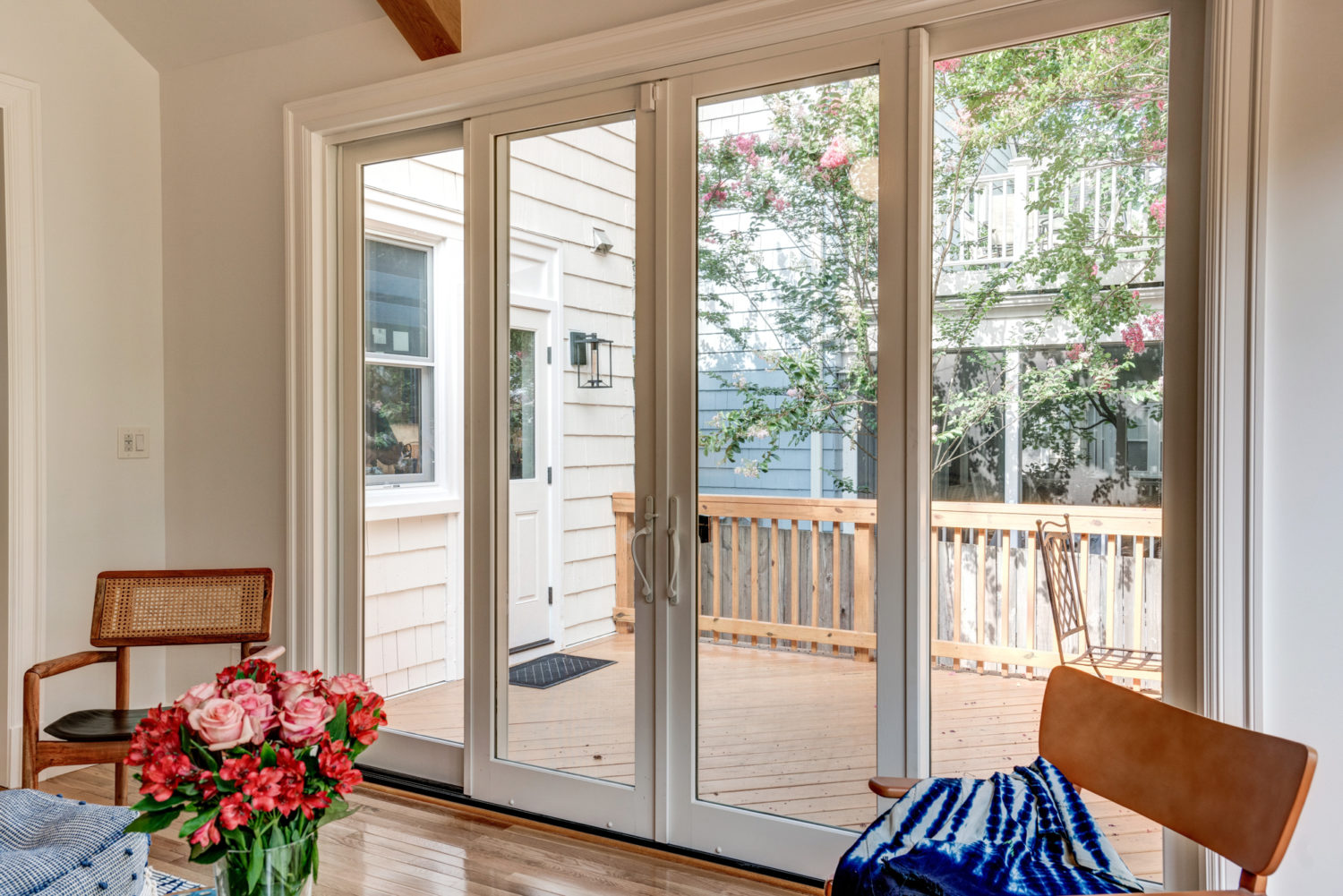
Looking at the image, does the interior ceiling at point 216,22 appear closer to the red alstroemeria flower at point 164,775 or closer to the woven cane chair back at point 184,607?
the woven cane chair back at point 184,607

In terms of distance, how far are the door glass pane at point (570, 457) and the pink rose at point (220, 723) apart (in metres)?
1.58

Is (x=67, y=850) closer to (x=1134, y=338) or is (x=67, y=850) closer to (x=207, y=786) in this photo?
(x=207, y=786)

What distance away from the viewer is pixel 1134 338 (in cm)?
215

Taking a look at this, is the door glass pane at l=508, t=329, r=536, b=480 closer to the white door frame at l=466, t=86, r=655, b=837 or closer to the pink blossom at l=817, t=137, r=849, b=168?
the white door frame at l=466, t=86, r=655, b=837

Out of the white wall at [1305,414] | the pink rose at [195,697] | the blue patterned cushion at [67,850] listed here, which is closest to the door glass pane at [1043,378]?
the white wall at [1305,414]

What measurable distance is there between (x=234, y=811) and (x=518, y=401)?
6.11 feet

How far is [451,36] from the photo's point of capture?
9.57 ft

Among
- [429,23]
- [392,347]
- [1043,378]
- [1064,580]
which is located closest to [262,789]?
[1064,580]

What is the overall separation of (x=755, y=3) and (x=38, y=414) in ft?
9.35

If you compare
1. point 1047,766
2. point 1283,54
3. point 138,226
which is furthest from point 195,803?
point 138,226

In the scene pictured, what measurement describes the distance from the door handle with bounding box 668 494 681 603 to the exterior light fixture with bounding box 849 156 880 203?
103 cm

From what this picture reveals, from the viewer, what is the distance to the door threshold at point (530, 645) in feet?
9.66

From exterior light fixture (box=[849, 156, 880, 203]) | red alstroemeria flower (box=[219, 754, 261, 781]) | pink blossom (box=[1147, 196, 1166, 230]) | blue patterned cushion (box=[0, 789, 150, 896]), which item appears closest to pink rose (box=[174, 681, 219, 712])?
red alstroemeria flower (box=[219, 754, 261, 781])

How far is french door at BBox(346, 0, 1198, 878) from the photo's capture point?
2268mm
